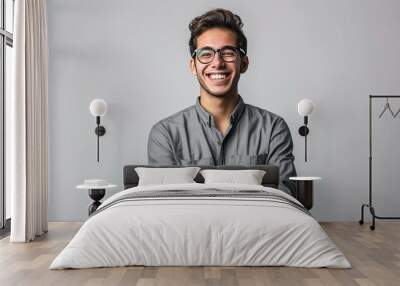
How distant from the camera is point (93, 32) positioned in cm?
722

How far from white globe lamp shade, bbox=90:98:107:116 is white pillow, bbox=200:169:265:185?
4.90 feet

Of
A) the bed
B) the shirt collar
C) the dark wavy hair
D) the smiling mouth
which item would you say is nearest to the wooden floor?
the bed

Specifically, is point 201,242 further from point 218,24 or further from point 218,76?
point 218,24

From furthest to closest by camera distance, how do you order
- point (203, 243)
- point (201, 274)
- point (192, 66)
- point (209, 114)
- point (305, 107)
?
point (192, 66) < point (209, 114) < point (305, 107) < point (203, 243) < point (201, 274)

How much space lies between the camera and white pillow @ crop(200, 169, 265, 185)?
638 centimetres

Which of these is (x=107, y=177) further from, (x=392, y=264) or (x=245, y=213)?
(x=392, y=264)

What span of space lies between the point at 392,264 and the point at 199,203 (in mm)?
1598

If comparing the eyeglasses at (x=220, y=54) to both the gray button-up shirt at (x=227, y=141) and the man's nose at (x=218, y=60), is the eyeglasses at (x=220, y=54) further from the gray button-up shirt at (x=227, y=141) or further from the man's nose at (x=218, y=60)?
the gray button-up shirt at (x=227, y=141)

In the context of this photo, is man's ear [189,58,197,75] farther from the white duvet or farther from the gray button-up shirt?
the white duvet

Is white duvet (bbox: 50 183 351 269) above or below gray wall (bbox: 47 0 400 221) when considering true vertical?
below

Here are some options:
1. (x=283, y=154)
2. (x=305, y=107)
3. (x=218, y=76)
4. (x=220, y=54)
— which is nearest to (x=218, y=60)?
(x=220, y=54)

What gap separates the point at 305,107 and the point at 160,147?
1801mm

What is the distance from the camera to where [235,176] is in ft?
21.1

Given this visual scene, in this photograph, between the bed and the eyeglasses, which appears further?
the eyeglasses
